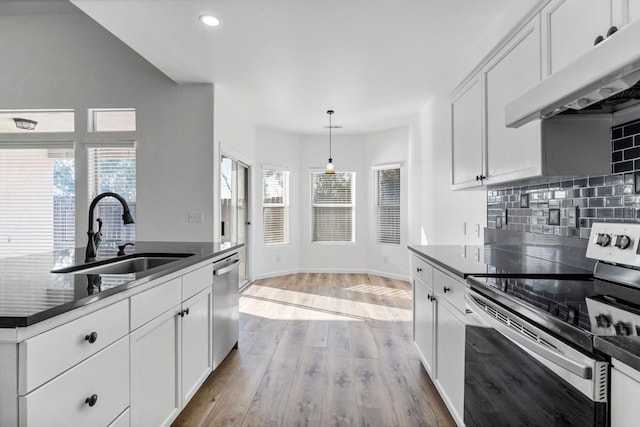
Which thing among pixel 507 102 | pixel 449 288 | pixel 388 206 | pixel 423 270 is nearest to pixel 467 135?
pixel 507 102

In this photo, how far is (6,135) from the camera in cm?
424

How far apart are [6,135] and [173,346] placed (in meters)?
4.27

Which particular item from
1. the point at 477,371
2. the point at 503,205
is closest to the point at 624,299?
the point at 477,371

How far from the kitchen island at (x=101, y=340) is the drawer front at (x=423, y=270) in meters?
1.41

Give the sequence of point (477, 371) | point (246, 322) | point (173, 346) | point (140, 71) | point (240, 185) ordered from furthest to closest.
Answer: point (240, 185), point (140, 71), point (246, 322), point (173, 346), point (477, 371)

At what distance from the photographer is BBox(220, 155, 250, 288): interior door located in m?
4.57

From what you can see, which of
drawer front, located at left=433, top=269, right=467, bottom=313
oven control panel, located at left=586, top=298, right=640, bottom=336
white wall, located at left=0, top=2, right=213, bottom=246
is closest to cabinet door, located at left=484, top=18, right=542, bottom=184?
drawer front, located at left=433, top=269, right=467, bottom=313

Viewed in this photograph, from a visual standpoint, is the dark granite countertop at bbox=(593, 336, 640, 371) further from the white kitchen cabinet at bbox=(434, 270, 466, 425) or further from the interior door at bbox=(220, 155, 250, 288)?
the interior door at bbox=(220, 155, 250, 288)

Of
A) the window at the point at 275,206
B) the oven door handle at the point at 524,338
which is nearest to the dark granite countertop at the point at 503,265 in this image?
the oven door handle at the point at 524,338

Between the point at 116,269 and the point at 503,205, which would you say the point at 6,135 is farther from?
the point at 503,205

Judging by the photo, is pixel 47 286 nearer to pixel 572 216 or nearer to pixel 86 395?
pixel 86 395

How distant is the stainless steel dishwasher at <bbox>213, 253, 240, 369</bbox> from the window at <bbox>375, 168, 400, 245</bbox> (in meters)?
3.85

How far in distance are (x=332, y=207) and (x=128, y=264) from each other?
4.83 metres

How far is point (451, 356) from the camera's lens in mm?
1812
